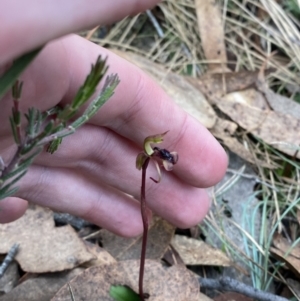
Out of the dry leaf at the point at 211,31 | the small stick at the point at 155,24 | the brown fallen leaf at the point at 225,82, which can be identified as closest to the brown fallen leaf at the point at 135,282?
the brown fallen leaf at the point at 225,82

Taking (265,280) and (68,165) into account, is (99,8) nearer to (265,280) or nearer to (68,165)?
(68,165)

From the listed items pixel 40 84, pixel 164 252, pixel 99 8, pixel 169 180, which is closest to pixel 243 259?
pixel 164 252

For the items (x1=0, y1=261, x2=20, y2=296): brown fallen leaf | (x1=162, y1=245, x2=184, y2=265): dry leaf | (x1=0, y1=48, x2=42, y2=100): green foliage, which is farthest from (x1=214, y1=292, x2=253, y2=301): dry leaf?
(x1=0, y1=48, x2=42, y2=100): green foliage

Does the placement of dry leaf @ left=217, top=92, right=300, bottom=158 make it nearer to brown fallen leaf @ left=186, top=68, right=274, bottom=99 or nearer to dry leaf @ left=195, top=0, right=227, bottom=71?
brown fallen leaf @ left=186, top=68, right=274, bottom=99

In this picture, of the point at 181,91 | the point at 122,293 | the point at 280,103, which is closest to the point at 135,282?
the point at 122,293

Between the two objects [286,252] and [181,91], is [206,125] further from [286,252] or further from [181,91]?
[286,252]

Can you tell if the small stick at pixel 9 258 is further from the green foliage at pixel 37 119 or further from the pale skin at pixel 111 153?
the green foliage at pixel 37 119
